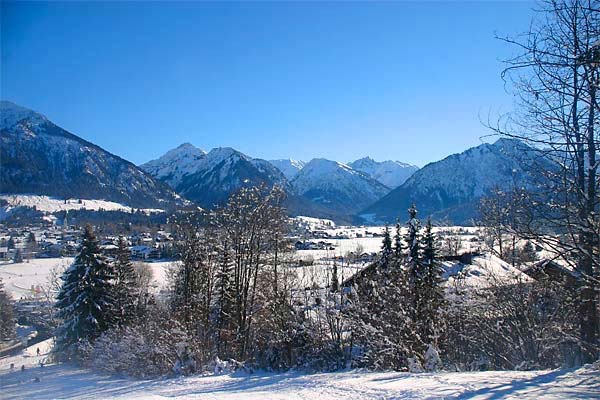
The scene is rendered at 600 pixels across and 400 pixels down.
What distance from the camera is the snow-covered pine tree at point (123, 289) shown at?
75.6ft

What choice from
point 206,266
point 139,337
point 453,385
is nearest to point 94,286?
point 206,266

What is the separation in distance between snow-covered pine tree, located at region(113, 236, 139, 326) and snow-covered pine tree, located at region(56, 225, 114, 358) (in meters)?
0.65

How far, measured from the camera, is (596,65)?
179 inches

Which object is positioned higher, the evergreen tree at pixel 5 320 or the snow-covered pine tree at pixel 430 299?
the snow-covered pine tree at pixel 430 299

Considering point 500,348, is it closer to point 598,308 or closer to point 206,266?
point 598,308

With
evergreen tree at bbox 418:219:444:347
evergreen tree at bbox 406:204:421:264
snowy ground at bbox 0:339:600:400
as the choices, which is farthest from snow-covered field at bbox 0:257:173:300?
snowy ground at bbox 0:339:600:400

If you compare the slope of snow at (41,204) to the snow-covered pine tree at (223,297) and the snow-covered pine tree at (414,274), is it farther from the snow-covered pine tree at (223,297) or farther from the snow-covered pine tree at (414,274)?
the snow-covered pine tree at (414,274)

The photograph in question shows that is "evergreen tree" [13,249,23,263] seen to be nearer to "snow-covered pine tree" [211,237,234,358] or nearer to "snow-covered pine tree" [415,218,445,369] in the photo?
"snow-covered pine tree" [211,237,234,358]

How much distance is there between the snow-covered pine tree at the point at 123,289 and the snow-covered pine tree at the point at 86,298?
2.12 ft

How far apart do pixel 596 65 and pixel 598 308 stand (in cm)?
411

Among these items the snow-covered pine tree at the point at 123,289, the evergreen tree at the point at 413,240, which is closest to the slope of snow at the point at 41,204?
the snow-covered pine tree at the point at 123,289

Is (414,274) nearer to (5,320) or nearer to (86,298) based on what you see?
(86,298)

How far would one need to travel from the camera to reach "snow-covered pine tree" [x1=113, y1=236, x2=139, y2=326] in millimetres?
23031

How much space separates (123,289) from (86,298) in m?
3.21
